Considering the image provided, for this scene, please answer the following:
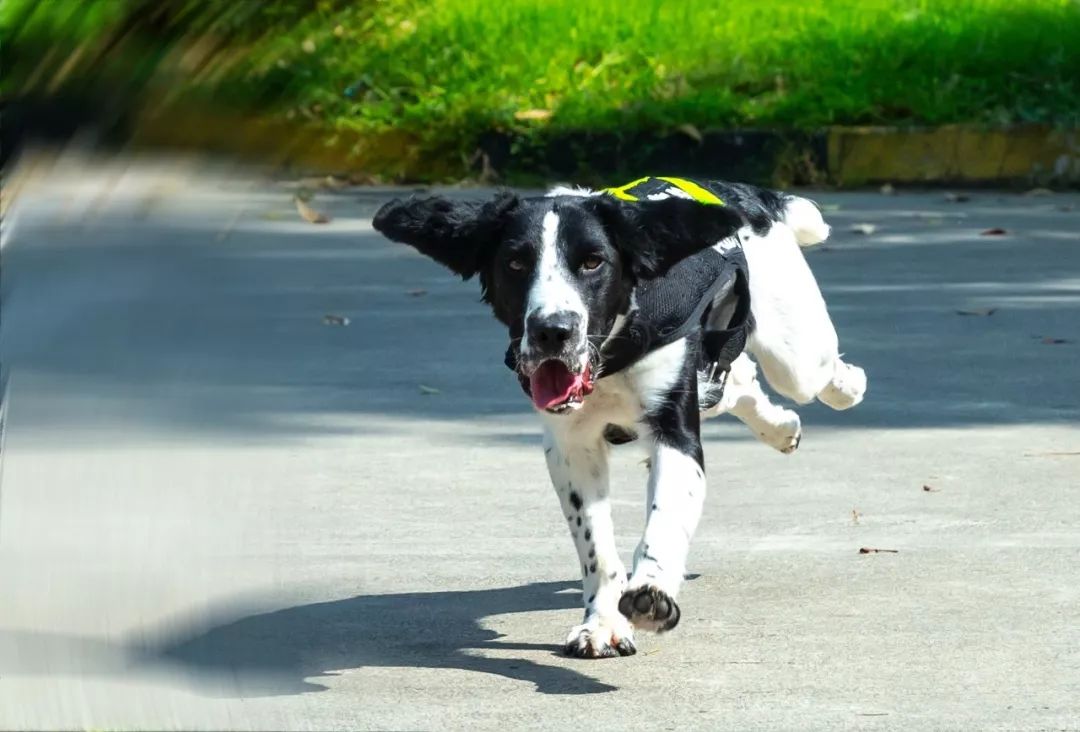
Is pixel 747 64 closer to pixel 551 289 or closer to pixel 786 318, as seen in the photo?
pixel 786 318

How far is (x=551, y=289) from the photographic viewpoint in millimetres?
3711

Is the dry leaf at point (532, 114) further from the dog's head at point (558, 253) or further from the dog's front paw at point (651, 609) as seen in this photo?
the dog's front paw at point (651, 609)

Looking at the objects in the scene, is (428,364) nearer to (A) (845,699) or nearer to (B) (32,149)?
(A) (845,699)

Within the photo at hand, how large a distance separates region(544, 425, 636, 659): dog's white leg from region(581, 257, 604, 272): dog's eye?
1.22ft

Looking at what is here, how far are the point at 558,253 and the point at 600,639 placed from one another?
2.61 feet

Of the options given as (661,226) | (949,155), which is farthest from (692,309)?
(949,155)

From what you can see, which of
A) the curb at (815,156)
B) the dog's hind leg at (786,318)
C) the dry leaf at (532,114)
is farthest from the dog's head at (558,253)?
the dry leaf at (532,114)

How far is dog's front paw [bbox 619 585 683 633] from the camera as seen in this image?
3404mm

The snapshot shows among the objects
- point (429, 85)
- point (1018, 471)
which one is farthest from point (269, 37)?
point (429, 85)

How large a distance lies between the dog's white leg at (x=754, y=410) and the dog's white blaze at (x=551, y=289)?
1.07 meters

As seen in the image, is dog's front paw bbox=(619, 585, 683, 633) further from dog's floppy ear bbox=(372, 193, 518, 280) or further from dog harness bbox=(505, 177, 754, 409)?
dog's floppy ear bbox=(372, 193, 518, 280)

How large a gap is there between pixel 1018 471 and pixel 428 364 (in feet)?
8.94

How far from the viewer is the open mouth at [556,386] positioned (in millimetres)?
3648

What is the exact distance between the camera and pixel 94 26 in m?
0.81
